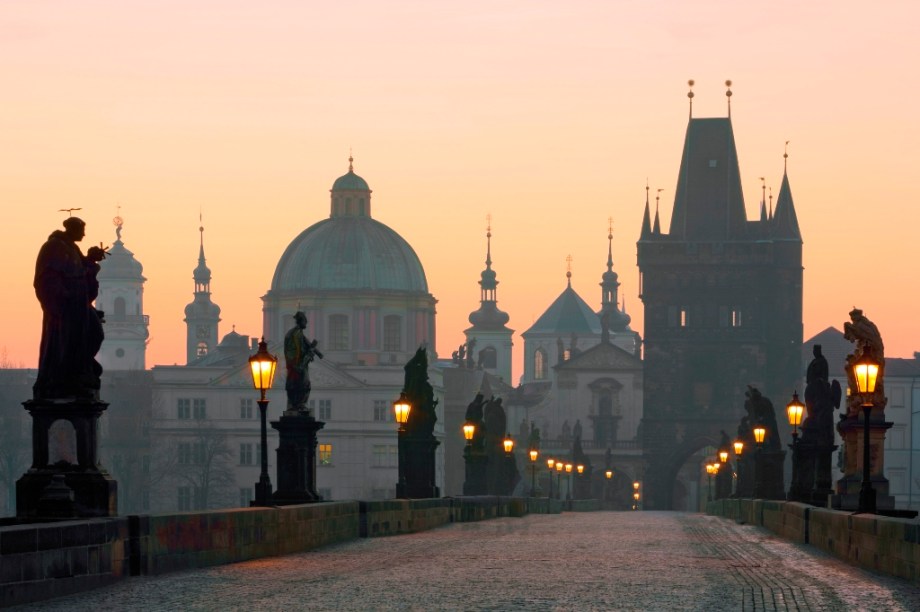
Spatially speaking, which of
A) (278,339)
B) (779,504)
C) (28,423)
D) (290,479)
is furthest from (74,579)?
(278,339)

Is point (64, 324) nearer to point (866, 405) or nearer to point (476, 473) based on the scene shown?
point (866, 405)

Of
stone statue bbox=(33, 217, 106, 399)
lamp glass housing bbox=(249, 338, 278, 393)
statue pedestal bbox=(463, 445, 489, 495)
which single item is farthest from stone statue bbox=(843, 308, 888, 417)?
statue pedestal bbox=(463, 445, 489, 495)

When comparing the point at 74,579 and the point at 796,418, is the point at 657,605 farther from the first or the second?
the point at 796,418

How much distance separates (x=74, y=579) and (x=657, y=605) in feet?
20.3

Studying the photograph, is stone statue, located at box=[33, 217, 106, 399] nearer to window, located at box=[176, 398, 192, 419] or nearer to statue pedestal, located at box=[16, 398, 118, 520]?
statue pedestal, located at box=[16, 398, 118, 520]

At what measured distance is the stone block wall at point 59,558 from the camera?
2097 cm

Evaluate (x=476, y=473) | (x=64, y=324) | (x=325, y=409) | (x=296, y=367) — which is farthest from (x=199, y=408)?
(x=64, y=324)

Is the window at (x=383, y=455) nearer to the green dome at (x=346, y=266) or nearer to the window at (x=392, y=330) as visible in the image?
the window at (x=392, y=330)

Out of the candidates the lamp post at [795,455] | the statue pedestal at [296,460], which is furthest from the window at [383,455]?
the statue pedestal at [296,460]

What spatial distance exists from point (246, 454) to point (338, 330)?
2505 cm

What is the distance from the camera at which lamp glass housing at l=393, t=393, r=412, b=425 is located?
52125mm

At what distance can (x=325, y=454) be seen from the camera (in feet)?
570

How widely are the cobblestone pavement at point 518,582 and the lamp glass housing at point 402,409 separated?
16634 millimetres

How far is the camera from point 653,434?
175m
